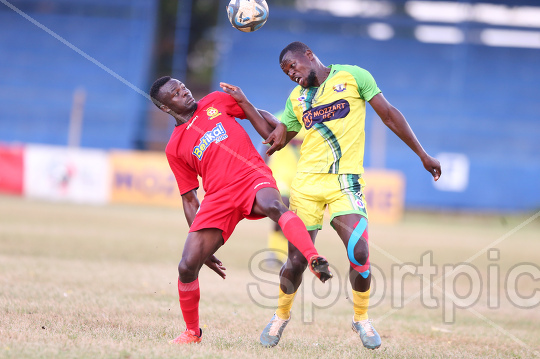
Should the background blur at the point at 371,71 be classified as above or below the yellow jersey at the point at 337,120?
above

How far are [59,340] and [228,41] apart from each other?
28.0 m

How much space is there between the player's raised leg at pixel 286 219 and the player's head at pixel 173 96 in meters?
0.97

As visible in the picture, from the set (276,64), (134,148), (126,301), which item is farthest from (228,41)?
(126,301)

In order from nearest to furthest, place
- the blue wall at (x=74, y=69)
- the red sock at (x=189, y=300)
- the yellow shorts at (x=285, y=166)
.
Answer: the red sock at (x=189, y=300)
the yellow shorts at (x=285, y=166)
the blue wall at (x=74, y=69)

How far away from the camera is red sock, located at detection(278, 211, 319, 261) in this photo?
503cm

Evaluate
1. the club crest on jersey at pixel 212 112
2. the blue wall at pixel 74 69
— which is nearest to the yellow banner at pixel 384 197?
the blue wall at pixel 74 69

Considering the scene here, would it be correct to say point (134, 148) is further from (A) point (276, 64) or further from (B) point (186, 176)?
(B) point (186, 176)

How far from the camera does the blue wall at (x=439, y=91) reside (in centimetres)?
2869

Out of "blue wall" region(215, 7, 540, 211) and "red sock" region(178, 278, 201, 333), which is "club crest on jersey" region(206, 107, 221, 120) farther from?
"blue wall" region(215, 7, 540, 211)

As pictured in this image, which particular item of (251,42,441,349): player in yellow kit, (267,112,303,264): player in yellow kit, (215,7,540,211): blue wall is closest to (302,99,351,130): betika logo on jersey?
(251,42,441,349): player in yellow kit

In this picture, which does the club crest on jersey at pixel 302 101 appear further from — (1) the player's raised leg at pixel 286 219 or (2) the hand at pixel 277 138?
(1) the player's raised leg at pixel 286 219

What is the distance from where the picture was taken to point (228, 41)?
3188 centimetres

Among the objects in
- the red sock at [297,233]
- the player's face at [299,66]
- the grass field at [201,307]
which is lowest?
the grass field at [201,307]

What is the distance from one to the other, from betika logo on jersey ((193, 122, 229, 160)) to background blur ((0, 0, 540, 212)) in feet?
75.7
